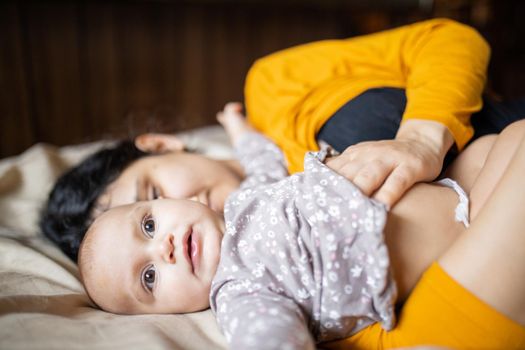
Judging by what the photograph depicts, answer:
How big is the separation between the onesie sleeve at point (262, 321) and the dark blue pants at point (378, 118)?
46cm

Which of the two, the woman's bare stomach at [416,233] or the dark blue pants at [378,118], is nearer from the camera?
the woman's bare stomach at [416,233]

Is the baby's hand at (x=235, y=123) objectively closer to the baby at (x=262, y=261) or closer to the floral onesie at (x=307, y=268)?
the baby at (x=262, y=261)

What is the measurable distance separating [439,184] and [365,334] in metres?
0.27

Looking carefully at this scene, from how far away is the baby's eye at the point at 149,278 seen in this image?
0.83 m

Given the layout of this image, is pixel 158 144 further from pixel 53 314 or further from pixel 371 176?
pixel 371 176

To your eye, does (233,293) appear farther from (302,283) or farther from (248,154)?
(248,154)

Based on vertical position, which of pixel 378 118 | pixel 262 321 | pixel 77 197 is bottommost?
pixel 77 197

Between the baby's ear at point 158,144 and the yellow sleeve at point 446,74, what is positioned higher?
the yellow sleeve at point 446,74

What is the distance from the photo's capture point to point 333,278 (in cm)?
67

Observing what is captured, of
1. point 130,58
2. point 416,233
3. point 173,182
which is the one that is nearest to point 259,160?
point 173,182

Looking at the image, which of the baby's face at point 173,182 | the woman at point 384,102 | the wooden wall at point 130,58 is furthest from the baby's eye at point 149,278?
the wooden wall at point 130,58

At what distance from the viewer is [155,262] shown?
822 mm

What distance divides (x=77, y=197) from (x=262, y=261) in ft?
1.92

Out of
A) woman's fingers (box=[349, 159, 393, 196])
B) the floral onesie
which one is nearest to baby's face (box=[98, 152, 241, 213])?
the floral onesie
